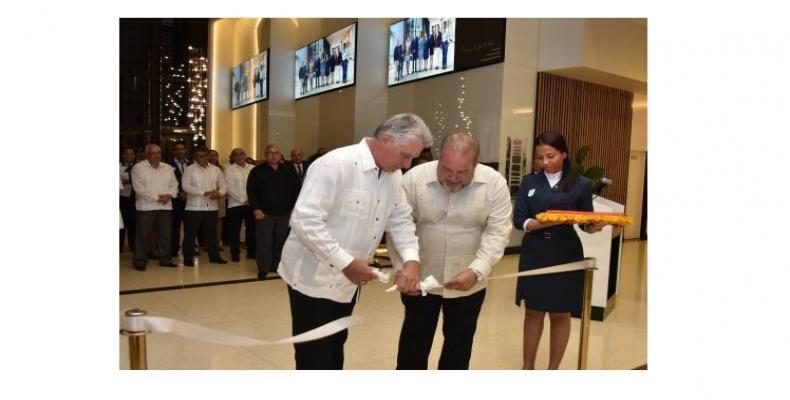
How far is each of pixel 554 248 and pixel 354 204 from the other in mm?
1274

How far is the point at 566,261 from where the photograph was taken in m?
2.75

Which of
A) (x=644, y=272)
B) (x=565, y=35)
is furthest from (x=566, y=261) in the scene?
(x=565, y=35)

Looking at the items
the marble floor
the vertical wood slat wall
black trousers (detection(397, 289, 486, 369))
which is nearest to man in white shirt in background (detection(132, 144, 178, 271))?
the marble floor

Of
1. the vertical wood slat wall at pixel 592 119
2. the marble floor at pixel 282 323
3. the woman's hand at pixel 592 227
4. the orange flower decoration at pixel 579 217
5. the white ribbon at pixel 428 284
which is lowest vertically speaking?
the marble floor at pixel 282 323

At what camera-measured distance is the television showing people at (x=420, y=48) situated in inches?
332

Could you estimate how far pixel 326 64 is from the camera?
418 inches

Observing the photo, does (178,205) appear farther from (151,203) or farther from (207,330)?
(207,330)

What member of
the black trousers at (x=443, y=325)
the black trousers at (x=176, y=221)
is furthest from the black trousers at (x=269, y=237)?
the black trousers at (x=443, y=325)

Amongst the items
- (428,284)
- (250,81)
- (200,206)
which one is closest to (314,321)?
(428,284)

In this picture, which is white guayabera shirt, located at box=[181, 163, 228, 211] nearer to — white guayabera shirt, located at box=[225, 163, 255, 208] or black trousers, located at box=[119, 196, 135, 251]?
white guayabera shirt, located at box=[225, 163, 255, 208]

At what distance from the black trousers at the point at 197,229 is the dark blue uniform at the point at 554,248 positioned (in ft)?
15.4

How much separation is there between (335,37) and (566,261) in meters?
8.55

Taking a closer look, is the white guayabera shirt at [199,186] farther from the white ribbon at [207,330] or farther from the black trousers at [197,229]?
the white ribbon at [207,330]

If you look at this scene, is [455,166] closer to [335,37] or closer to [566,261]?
[566,261]
